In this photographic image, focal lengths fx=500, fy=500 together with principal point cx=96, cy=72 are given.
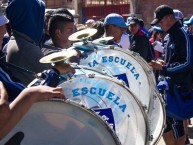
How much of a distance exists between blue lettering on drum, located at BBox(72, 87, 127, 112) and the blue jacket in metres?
2.10

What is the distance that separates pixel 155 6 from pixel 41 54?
50.0 ft

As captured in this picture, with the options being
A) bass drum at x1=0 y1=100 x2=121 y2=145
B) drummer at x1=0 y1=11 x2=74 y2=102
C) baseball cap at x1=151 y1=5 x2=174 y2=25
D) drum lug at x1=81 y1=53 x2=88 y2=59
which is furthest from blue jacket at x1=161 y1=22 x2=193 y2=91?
bass drum at x1=0 y1=100 x2=121 y2=145

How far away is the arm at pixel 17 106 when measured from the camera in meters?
2.11

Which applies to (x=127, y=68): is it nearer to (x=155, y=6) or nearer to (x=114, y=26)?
(x=114, y=26)

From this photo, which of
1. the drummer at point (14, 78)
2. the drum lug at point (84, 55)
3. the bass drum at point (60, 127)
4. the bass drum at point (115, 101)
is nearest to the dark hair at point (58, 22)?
the drum lug at point (84, 55)

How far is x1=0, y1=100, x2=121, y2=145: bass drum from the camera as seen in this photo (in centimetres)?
238

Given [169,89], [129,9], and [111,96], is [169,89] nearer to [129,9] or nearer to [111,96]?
[111,96]

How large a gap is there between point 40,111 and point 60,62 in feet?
2.04

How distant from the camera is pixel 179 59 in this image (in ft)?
18.4

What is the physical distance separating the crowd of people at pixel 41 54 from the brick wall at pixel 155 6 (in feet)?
37.4

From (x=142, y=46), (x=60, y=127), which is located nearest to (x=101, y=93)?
(x=60, y=127)

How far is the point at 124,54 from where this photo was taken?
15.4ft

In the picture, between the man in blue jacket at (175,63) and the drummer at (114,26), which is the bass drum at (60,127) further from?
the drummer at (114,26)

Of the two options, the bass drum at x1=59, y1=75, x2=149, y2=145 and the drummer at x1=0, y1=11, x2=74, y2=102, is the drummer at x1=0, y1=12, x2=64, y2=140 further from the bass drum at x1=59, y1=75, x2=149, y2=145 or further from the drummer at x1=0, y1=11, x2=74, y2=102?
the bass drum at x1=59, y1=75, x2=149, y2=145
